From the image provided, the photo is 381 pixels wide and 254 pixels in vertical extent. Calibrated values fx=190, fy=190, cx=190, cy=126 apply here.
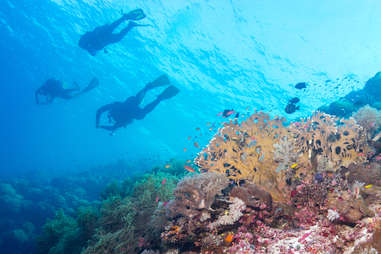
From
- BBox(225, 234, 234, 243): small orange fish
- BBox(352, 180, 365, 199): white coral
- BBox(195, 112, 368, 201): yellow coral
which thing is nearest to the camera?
BBox(352, 180, 365, 199): white coral

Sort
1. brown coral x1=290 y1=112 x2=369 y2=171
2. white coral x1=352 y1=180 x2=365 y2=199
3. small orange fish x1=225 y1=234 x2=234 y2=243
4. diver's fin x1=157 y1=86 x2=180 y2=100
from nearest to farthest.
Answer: white coral x1=352 y1=180 x2=365 y2=199
small orange fish x1=225 y1=234 x2=234 y2=243
brown coral x1=290 y1=112 x2=369 y2=171
diver's fin x1=157 y1=86 x2=180 y2=100

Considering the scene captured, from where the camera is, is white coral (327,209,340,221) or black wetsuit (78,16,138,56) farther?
black wetsuit (78,16,138,56)

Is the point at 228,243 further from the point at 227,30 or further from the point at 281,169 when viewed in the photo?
the point at 227,30

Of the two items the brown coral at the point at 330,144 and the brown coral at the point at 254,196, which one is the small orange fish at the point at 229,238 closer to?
the brown coral at the point at 254,196

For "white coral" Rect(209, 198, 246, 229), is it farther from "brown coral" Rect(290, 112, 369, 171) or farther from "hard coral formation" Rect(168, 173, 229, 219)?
"brown coral" Rect(290, 112, 369, 171)

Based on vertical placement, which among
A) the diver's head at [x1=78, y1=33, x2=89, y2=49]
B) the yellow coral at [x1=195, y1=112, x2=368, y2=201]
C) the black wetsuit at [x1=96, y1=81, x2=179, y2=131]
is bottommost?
the yellow coral at [x1=195, y1=112, x2=368, y2=201]

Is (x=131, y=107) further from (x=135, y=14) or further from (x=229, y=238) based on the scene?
(x=229, y=238)

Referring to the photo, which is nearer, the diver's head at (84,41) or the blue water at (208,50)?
the diver's head at (84,41)

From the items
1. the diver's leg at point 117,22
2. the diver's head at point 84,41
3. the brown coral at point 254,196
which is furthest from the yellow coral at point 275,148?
the diver's head at point 84,41

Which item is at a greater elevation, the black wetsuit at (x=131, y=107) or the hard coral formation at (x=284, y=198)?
the black wetsuit at (x=131, y=107)

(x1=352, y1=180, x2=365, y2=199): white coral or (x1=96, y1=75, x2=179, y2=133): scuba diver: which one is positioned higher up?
(x1=96, y1=75, x2=179, y2=133): scuba diver

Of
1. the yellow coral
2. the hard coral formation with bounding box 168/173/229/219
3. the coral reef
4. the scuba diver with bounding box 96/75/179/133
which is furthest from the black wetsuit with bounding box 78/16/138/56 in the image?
the hard coral formation with bounding box 168/173/229/219

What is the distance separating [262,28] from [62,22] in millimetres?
23927

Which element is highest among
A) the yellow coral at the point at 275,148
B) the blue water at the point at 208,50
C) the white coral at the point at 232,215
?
the blue water at the point at 208,50
